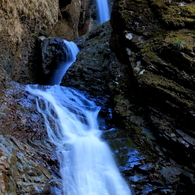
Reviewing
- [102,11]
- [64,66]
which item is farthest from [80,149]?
[102,11]

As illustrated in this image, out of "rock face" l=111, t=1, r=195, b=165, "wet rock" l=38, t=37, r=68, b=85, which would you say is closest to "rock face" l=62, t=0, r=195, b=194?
"rock face" l=111, t=1, r=195, b=165

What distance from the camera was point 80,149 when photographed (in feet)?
16.3

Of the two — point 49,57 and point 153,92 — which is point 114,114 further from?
point 49,57

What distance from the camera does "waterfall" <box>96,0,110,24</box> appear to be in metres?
27.7

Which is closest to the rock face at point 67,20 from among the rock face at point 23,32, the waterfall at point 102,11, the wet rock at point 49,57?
the rock face at point 23,32

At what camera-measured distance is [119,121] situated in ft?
20.5

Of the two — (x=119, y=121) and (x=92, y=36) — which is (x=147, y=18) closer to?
(x=119, y=121)

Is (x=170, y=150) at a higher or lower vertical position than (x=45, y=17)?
lower

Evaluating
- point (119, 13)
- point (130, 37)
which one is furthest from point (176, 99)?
point (119, 13)

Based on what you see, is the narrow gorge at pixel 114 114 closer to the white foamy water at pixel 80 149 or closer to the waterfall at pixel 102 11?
A: the white foamy water at pixel 80 149

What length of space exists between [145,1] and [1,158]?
9.12 meters

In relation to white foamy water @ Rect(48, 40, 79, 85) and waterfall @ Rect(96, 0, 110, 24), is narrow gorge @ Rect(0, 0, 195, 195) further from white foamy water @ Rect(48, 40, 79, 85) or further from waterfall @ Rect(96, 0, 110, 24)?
Answer: waterfall @ Rect(96, 0, 110, 24)

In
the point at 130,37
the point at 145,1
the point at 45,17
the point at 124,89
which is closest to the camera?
the point at 124,89

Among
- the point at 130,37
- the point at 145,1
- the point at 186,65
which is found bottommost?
the point at 186,65
